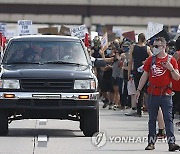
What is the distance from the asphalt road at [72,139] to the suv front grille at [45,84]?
90 centimetres

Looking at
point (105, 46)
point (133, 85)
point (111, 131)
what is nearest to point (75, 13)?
point (105, 46)

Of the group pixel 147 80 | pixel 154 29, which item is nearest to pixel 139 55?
pixel 147 80

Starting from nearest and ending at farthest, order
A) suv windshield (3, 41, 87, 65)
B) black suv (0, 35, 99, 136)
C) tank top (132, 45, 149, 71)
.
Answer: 1. black suv (0, 35, 99, 136)
2. suv windshield (3, 41, 87, 65)
3. tank top (132, 45, 149, 71)

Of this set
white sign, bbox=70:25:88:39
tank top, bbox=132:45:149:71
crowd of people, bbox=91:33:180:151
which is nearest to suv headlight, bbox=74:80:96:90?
crowd of people, bbox=91:33:180:151

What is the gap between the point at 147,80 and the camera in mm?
19094

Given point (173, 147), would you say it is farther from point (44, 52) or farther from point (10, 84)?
point (44, 52)

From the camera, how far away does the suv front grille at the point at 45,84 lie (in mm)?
16109

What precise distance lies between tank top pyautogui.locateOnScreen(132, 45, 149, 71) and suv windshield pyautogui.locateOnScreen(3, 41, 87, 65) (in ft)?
14.6

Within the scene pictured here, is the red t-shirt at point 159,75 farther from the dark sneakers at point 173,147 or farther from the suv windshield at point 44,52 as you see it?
the suv windshield at point 44,52

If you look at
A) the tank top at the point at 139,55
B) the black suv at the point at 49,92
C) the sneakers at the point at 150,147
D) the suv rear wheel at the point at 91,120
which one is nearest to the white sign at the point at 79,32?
the tank top at the point at 139,55

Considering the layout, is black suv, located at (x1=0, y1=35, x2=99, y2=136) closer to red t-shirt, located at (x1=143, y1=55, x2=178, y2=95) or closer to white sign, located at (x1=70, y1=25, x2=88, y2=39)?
red t-shirt, located at (x1=143, y1=55, x2=178, y2=95)

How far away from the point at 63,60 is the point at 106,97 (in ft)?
35.8

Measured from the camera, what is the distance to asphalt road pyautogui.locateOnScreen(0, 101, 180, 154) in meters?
14.4

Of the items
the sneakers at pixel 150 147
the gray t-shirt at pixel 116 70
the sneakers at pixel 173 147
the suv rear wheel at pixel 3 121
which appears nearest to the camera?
the sneakers at pixel 173 147
